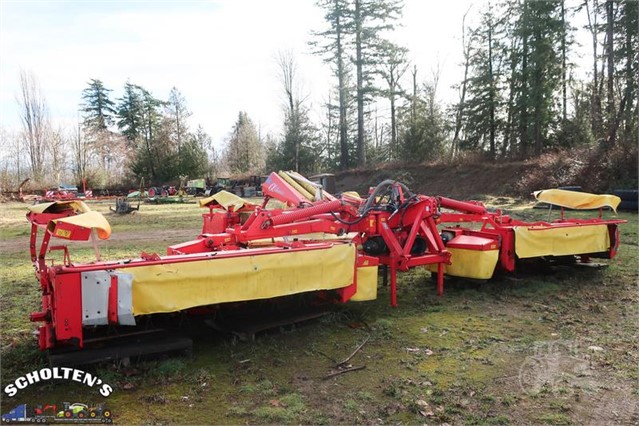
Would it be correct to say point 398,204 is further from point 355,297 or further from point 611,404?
point 611,404

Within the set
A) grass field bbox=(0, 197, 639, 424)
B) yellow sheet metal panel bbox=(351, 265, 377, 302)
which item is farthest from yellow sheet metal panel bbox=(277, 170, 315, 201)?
yellow sheet metal panel bbox=(351, 265, 377, 302)

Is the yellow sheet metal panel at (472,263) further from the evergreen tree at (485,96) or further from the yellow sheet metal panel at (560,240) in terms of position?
the evergreen tree at (485,96)

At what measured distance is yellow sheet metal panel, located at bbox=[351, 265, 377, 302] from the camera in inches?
201

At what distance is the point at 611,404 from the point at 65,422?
3821mm

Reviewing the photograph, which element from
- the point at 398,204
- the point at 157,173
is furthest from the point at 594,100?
the point at 157,173

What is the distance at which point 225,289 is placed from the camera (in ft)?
13.4

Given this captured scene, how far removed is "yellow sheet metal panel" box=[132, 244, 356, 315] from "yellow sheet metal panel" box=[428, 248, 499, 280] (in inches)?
91.0

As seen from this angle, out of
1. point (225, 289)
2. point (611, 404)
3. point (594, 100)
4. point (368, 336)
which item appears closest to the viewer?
point (611, 404)

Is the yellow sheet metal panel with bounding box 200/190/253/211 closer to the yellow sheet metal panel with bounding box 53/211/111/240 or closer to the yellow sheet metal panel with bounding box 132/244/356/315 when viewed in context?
the yellow sheet metal panel with bounding box 132/244/356/315

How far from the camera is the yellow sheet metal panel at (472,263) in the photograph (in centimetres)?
639

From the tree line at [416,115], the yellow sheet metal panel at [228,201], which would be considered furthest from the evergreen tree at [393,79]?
the yellow sheet metal panel at [228,201]

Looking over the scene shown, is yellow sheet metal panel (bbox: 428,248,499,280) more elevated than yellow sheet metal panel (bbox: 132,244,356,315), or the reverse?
yellow sheet metal panel (bbox: 132,244,356,315)

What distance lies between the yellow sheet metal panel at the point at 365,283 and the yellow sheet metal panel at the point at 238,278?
218mm

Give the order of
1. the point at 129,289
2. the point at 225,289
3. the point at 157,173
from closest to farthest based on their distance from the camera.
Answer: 1. the point at 129,289
2. the point at 225,289
3. the point at 157,173
